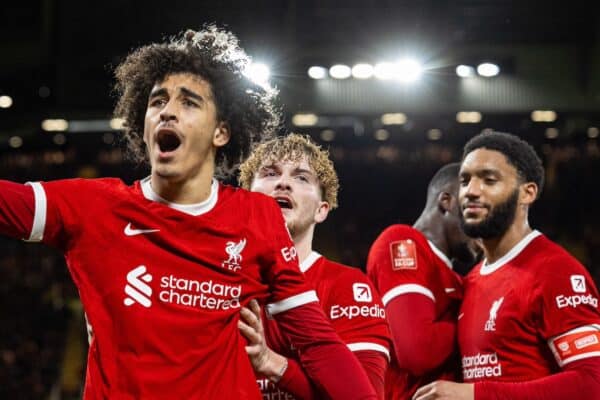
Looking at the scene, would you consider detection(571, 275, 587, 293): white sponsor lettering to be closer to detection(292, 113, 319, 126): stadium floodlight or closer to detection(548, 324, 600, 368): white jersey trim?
detection(548, 324, 600, 368): white jersey trim

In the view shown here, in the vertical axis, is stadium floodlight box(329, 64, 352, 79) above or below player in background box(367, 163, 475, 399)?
above

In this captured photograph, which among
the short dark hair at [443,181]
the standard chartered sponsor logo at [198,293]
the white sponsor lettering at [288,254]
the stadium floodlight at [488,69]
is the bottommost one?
the standard chartered sponsor logo at [198,293]

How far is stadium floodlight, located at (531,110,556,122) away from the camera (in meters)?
13.5

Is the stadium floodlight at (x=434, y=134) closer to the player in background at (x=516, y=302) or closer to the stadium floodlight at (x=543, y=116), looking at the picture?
the stadium floodlight at (x=543, y=116)

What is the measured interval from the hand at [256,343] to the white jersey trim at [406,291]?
94 cm

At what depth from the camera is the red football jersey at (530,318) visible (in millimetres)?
2816

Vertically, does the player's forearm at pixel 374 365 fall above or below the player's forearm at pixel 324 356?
below

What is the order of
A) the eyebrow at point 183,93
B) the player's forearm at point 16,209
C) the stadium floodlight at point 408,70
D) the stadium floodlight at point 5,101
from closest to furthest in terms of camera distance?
the player's forearm at point 16,209 → the eyebrow at point 183,93 → the stadium floodlight at point 408,70 → the stadium floodlight at point 5,101

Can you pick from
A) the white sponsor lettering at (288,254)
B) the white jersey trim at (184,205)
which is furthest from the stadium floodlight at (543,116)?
the white jersey trim at (184,205)

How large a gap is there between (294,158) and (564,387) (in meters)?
1.19

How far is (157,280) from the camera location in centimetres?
209

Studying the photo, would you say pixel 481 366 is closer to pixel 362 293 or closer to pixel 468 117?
pixel 362 293

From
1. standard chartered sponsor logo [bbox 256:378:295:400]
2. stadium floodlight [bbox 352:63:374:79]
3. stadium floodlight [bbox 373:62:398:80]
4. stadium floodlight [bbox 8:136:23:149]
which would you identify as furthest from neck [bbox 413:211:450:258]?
stadium floodlight [bbox 8:136:23:149]

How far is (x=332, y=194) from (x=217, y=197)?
1.10 m
